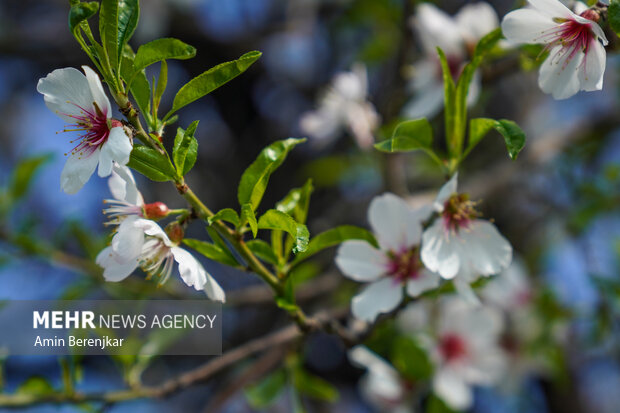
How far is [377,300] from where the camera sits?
87 centimetres

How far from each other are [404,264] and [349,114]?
0.69m

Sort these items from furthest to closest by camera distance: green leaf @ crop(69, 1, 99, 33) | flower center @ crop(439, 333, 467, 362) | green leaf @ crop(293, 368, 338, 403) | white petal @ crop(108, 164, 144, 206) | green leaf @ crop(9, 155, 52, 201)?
flower center @ crop(439, 333, 467, 362), green leaf @ crop(9, 155, 52, 201), green leaf @ crop(293, 368, 338, 403), white petal @ crop(108, 164, 144, 206), green leaf @ crop(69, 1, 99, 33)

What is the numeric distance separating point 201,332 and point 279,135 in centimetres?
139

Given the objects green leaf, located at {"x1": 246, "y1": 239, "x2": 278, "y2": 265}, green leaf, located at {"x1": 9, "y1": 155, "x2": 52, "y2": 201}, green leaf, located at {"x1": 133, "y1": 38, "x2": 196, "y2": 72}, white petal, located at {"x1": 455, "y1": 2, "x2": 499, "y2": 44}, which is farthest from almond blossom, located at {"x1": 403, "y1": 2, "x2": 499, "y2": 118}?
green leaf, located at {"x1": 9, "y1": 155, "x2": 52, "y2": 201}

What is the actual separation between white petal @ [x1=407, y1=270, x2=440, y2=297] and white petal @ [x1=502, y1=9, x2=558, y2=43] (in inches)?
15.3

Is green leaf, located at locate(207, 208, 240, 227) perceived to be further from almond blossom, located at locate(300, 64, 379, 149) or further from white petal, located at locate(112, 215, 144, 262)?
almond blossom, located at locate(300, 64, 379, 149)

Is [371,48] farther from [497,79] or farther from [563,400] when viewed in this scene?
[563,400]

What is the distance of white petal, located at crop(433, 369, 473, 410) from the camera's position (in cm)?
126

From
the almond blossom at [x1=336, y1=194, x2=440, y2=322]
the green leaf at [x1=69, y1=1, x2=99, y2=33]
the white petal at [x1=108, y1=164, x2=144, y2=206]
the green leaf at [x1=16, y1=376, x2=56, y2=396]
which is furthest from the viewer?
the green leaf at [x1=16, y1=376, x2=56, y2=396]

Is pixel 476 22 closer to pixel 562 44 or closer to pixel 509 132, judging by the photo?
pixel 562 44

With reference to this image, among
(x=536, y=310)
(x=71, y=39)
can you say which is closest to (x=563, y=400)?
(x=536, y=310)

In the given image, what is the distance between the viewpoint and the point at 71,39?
247cm

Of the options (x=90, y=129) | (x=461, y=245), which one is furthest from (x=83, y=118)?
(x=461, y=245)

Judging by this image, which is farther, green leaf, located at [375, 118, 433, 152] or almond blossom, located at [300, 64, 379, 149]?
almond blossom, located at [300, 64, 379, 149]
